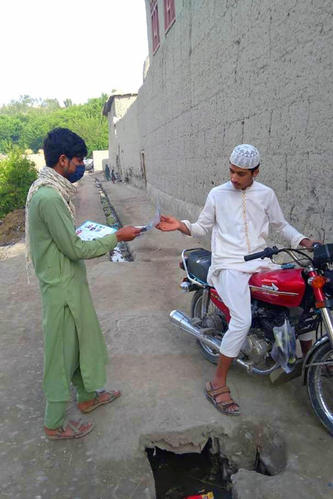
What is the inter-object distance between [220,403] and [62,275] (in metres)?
1.38

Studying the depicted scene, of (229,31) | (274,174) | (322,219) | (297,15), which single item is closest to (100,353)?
(322,219)

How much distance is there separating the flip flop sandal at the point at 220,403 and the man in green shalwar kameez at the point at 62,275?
30.5 inches

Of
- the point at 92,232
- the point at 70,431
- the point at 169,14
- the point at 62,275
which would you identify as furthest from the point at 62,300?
the point at 169,14

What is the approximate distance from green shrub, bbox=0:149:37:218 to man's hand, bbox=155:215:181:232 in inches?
455

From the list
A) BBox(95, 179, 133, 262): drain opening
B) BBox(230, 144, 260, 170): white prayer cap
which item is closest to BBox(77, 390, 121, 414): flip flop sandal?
BBox(230, 144, 260, 170): white prayer cap

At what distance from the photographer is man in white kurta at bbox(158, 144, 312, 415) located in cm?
258

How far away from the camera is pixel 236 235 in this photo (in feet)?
8.98

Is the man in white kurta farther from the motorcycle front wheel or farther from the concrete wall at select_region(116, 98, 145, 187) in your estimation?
the concrete wall at select_region(116, 98, 145, 187)

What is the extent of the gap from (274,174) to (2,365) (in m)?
3.26

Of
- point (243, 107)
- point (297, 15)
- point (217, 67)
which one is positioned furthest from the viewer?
point (217, 67)

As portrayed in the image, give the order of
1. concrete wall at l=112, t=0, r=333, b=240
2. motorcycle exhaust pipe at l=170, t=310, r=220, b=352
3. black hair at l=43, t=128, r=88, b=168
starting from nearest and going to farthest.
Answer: black hair at l=43, t=128, r=88, b=168
motorcycle exhaust pipe at l=170, t=310, r=220, b=352
concrete wall at l=112, t=0, r=333, b=240

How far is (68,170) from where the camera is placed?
7.79 feet

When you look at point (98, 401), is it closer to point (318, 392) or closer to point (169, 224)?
point (169, 224)

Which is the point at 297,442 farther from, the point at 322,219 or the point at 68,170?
the point at 68,170
